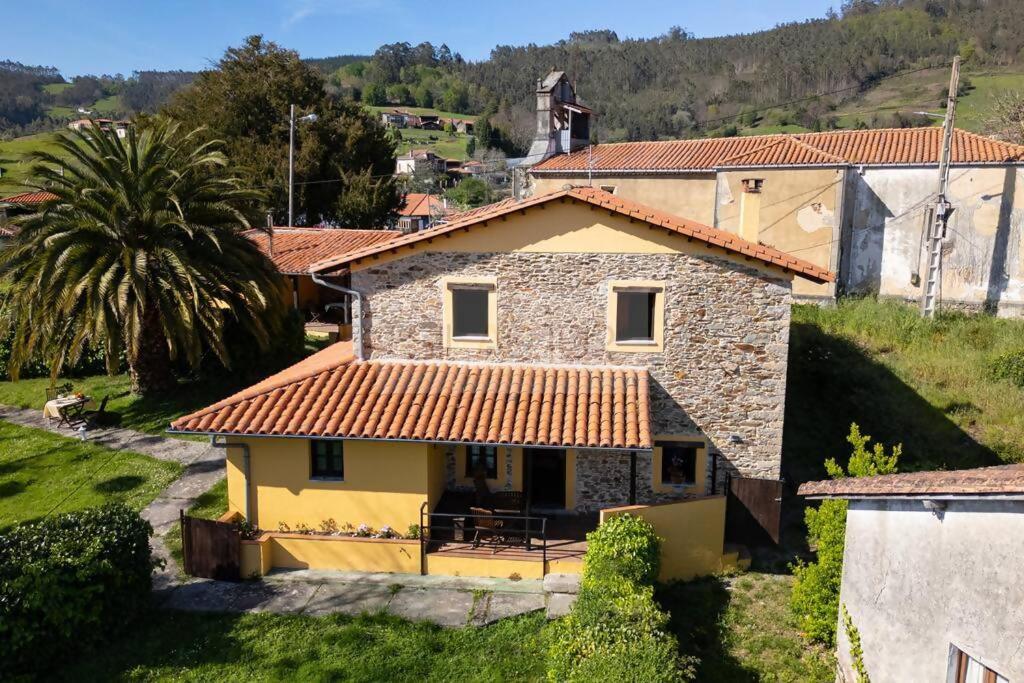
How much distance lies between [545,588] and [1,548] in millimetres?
8462

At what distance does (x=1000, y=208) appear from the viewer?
23.7 m

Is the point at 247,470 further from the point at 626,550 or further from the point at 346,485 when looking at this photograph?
the point at 626,550

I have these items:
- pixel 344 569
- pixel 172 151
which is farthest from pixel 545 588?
pixel 172 151

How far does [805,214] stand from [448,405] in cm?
1739

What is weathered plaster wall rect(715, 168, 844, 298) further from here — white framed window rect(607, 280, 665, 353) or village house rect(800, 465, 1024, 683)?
village house rect(800, 465, 1024, 683)

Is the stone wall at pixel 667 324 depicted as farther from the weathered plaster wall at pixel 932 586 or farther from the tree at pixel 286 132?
the tree at pixel 286 132

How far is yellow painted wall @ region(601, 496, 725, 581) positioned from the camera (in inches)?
519

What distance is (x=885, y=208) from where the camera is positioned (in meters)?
25.4

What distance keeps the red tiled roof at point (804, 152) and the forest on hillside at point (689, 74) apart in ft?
179

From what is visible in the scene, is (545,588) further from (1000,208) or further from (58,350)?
(1000,208)

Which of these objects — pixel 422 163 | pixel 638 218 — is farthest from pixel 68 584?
pixel 422 163

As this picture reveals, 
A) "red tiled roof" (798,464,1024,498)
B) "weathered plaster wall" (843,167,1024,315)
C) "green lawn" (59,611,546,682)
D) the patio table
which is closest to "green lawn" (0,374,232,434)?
the patio table

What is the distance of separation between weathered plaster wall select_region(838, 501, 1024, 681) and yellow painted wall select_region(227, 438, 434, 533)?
768 cm

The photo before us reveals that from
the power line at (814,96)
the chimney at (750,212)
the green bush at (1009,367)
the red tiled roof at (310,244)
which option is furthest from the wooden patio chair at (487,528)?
the power line at (814,96)
